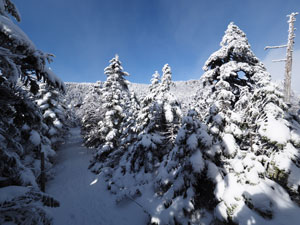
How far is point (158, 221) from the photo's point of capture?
6.96 meters

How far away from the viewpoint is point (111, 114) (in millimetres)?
17828

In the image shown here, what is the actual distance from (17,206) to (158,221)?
21.8 ft

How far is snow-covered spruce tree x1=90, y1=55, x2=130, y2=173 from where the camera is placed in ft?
57.5

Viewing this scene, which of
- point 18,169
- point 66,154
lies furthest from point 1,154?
point 66,154

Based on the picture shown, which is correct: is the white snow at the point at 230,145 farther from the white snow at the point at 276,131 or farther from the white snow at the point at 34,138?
the white snow at the point at 34,138

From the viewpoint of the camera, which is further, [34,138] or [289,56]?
[34,138]

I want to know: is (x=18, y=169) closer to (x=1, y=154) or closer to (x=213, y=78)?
(x=1, y=154)

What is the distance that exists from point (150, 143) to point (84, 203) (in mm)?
6875

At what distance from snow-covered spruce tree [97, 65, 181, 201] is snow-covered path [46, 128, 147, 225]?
3.23 feet

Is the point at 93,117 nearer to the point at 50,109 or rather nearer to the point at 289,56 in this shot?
the point at 50,109

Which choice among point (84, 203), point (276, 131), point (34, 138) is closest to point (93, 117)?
point (34, 138)

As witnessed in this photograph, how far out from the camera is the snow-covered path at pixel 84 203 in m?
8.93

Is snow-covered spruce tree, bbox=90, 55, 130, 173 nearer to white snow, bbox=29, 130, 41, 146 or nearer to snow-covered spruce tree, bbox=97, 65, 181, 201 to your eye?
snow-covered spruce tree, bbox=97, 65, 181, 201

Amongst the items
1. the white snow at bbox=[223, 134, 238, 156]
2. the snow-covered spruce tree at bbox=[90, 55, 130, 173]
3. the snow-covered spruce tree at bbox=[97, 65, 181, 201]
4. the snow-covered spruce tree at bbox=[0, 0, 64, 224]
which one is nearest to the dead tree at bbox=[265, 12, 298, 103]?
the white snow at bbox=[223, 134, 238, 156]
